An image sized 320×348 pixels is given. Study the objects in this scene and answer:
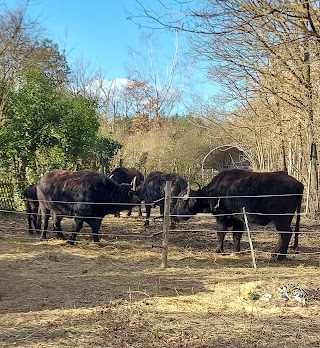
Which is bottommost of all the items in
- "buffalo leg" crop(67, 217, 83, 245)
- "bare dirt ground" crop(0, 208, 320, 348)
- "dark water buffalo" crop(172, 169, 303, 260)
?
"bare dirt ground" crop(0, 208, 320, 348)

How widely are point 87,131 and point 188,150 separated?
12995 mm

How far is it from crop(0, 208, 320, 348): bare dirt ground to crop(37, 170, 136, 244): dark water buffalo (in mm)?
792

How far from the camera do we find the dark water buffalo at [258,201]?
28.8ft

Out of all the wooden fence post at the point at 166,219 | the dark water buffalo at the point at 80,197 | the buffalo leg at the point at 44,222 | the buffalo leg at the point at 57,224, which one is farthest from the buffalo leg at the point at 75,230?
the wooden fence post at the point at 166,219

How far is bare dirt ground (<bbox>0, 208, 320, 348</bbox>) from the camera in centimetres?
427

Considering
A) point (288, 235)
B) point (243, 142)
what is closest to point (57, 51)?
point (243, 142)

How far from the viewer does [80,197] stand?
32.7 feet

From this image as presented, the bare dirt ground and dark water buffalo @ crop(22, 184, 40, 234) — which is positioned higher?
dark water buffalo @ crop(22, 184, 40, 234)

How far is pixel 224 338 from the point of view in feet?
13.9

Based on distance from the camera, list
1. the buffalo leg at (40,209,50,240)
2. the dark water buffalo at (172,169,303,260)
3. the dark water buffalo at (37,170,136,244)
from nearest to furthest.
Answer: the dark water buffalo at (172,169,303,260) < the dark water buffalo at (37,170,136,244) < the buffalo leg at (40,209,50,240)

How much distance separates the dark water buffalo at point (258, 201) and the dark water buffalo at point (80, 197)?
2099 millimetres

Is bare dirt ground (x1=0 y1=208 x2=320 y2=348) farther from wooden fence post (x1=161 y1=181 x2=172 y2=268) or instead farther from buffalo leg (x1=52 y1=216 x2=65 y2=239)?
buffalo leg (x1=52 y1=216 x2=65 y2=239)

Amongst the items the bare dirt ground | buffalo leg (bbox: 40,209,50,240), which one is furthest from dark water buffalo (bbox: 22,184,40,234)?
the bare dirt ground

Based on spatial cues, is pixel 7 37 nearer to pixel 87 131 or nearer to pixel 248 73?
pixel 87 131
